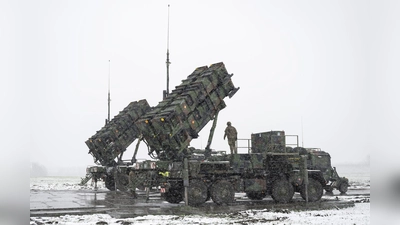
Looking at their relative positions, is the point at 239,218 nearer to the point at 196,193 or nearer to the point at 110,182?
the point at 196,193

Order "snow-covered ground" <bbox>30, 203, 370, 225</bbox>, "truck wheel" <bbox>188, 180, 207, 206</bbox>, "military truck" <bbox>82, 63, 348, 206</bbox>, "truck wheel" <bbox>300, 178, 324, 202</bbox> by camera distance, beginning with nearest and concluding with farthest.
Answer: "snow-covered ground" <bbox>30, 203, 370, 225</bbox> < "truck wheel" <bbox>188, 180, 207, 206</bbox> < "military truck" <bbox>82, 63, 348, 206</bbox> < "truck wheel" <bbox>300, 178, 324, 202</bbox>

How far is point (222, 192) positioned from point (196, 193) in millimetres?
989

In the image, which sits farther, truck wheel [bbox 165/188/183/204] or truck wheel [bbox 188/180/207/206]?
truck wheel [bbox 165/188/183/204]

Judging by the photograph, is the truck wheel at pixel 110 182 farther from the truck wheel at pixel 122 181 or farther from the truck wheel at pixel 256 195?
the truck wheel at pixel 256 195

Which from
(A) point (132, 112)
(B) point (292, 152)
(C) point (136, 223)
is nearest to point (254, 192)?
(B) point (292, 152)

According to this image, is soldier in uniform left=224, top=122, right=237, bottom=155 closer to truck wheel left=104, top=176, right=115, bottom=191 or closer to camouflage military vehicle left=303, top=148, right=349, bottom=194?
camouflage military vehicle left=303, top=148, right=349, bottom=194

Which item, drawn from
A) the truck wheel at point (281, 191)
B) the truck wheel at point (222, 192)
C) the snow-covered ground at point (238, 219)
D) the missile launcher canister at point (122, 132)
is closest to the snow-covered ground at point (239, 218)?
the snow-covered ground at point (238, 219)

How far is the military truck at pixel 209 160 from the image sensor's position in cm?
1648

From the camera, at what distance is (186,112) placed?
54.4 ft

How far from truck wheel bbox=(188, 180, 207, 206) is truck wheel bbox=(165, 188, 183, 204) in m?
1.28

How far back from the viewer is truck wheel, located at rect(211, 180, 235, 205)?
16516 mm

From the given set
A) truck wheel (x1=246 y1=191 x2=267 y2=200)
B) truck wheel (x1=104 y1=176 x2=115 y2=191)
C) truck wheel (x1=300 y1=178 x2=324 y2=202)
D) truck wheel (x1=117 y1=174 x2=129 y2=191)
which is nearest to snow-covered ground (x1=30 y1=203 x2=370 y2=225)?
truck wheel (x1=300 y1=178 x2=324 y2=202)

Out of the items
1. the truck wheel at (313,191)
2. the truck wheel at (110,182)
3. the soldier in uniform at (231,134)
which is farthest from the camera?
the truck wheel at (110,182)
